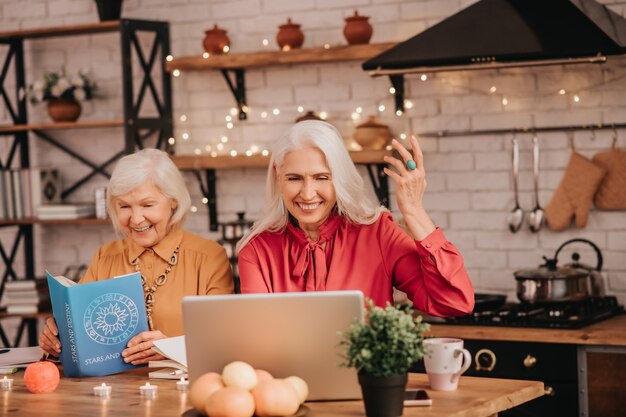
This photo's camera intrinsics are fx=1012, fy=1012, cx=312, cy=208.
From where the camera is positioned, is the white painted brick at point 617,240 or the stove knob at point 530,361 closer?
the stove knob at point 530,361

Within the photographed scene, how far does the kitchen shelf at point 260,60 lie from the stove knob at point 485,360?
1.30m

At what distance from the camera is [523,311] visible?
3945 mm

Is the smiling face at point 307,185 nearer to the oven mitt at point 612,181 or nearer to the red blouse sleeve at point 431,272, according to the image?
the red blouse sleeve at point 431,272

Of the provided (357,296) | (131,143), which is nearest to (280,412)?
(357,296)

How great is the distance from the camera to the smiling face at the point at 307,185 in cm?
285

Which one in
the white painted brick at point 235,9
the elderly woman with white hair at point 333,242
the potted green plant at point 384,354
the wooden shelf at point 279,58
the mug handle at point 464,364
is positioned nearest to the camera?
the potted green plant at point 384,354

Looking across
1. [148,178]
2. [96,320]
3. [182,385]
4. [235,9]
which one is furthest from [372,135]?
[182,385]

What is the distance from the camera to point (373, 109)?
467 centimetres

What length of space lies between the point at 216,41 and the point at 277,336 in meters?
2.76

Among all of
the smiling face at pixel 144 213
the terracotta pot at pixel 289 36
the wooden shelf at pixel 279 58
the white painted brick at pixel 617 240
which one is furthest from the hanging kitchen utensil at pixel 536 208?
the smiling face at pixel 144 213

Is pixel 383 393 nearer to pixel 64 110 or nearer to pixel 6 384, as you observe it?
pixel 6 384

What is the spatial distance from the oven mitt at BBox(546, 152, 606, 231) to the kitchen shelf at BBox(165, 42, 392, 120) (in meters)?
0.82

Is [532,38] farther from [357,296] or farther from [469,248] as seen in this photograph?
[357,296]

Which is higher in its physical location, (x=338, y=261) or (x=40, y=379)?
(x=338, y=261)
